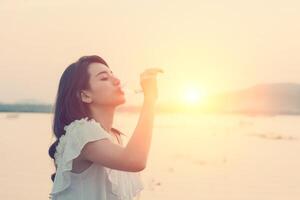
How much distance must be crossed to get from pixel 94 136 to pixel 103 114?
3.7 inches

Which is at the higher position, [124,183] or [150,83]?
[150,83]

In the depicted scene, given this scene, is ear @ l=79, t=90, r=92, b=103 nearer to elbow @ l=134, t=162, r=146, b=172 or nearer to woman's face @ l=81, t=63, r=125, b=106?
woman's face @ l=81, t=63, r=125, b=106

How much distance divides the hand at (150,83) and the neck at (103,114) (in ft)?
0.36

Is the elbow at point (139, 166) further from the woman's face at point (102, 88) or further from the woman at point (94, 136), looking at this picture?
the woman's face at point (102, 88)

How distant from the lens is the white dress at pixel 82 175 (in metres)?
1.33

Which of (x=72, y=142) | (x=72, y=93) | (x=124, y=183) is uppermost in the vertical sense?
(x=72, y=93)

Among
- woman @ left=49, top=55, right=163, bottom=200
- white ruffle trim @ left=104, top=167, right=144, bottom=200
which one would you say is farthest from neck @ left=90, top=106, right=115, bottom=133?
white ruffle trim @ left=104, top=167, right=144, bottom=200

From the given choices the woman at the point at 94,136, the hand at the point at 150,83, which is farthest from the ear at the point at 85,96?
the hand at the point at 150,83

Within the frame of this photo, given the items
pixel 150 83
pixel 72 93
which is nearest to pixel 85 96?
pixel 72 93

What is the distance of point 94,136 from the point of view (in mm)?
1314

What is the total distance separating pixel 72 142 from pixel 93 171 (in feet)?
0.27

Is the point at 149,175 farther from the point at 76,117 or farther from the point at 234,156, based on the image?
the point at 76,117

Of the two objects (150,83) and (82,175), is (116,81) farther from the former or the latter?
(82,175)

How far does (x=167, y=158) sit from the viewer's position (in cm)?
575
